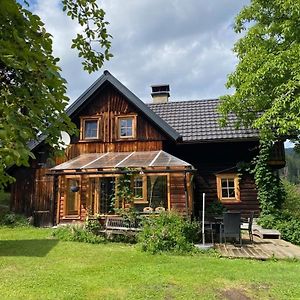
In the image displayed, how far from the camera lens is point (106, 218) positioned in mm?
11648

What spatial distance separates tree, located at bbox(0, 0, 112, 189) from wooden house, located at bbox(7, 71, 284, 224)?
443 inches

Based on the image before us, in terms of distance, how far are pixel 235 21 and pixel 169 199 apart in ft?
25.8

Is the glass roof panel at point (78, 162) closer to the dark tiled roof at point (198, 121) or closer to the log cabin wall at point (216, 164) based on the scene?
the log cabin wall at point (216, 164)

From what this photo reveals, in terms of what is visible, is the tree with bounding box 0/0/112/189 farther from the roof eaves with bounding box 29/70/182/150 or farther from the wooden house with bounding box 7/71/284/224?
the roof eaves with bounding box 29/70/182/150

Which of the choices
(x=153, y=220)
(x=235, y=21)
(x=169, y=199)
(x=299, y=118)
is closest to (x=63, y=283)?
(x=153, y=220)

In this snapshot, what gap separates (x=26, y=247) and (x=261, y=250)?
7283 mm

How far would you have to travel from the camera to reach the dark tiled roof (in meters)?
15.2

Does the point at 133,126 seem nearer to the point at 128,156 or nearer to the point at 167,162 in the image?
the point at 128,156

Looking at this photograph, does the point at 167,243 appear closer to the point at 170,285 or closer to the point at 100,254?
the point at 100,254


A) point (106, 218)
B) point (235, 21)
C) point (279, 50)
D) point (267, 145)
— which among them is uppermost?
point (235, 21)

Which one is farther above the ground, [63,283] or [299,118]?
[299,118]

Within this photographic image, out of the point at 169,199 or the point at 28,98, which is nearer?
the point at 28,98

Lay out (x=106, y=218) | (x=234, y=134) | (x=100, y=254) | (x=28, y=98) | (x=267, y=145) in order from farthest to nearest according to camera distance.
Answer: (x=234, y=134) → (x=267, y=145) → (x=106, y=218) → (x=100, y=254) → (x=28, y=98)

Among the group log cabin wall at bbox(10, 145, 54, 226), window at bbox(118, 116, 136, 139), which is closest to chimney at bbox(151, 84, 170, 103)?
window at bbox(118, 116, 136, 139)
